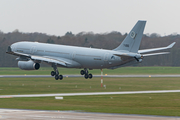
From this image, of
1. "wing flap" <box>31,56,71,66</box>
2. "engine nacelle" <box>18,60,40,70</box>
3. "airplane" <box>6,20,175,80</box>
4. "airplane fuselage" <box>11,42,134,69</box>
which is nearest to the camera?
"airplane" <box>6,20,175,80</box>

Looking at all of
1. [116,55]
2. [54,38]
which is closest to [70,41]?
[54,38]

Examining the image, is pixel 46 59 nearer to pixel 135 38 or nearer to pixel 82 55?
pixel 82 55

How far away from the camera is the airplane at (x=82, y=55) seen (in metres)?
60.4

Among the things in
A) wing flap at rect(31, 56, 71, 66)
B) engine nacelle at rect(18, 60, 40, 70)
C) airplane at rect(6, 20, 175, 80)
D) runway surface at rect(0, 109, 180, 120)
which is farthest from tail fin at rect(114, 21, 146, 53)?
runway surface at rect(0, 109, 180, 120)

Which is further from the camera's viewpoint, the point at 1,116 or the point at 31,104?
the point at 31,104

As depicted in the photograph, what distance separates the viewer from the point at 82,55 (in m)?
66.0

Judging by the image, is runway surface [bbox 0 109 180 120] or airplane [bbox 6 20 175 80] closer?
runway surface [bbox 0 109 180 120]

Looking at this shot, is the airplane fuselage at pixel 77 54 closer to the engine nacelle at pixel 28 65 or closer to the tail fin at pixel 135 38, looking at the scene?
the tail fin at pixel 135 38

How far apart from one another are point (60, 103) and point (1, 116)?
36.5 ft

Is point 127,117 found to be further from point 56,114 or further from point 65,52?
point 65,52

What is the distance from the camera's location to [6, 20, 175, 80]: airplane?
6044 centimetres

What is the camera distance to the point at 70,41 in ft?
511

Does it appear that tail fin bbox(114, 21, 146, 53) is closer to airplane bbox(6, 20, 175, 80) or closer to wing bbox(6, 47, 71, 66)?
airplane bbox(6, 20, 175, 80)

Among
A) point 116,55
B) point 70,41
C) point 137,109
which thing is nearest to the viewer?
point 137,109
